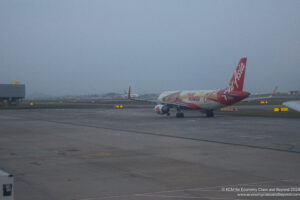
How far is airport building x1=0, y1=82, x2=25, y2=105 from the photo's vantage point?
284 feet

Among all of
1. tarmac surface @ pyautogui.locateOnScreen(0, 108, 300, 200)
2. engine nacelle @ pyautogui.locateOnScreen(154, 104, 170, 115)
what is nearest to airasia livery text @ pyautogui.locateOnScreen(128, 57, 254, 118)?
engine nacelle @ pyautogui.locateOnScreen(154, 104, 170, 115)

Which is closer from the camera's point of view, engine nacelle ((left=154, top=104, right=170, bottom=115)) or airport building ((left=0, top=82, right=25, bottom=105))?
engine nacelle ((left=154, top=104, right=170, bottom=115))

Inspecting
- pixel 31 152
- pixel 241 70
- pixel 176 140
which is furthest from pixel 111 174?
pixel 241 70

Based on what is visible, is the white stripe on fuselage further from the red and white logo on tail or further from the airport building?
the airport building

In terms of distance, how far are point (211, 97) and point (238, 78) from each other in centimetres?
361

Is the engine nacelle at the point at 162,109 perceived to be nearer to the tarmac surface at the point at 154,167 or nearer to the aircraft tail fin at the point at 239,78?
the aircraft tail fin at the point at 239,78

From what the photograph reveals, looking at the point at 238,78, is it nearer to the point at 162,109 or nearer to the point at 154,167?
the point at 162,109

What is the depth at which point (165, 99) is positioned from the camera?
155ft

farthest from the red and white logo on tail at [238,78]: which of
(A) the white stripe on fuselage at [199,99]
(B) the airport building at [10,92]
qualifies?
(B) the airport building at [10,92]

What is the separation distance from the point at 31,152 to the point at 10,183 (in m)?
11.8

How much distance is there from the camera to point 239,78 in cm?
3788

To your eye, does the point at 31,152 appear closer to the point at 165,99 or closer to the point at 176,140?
the point at 176,140

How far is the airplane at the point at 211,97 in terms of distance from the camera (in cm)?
3784

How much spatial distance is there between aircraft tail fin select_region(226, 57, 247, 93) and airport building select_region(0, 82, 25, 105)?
210 ft
